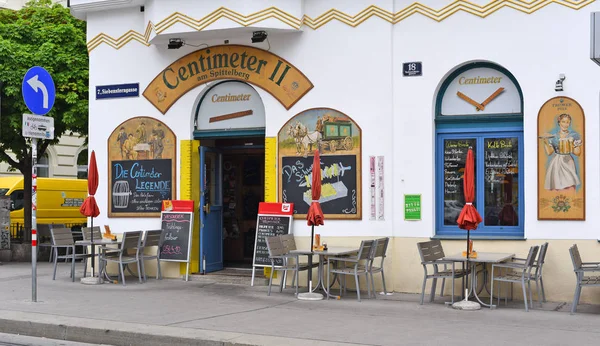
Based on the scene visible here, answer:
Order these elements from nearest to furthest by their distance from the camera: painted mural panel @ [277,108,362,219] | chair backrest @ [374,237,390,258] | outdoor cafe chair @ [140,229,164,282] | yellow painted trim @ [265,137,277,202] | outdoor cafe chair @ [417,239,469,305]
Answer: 1. outdoor cafe chair @ [417,239,469,305]
2. chair backrest @ [374,237,390,258]
3. painted mural panel @ [277,108,362,219]
4. yellow painted trim @ [265,137,277,202]
5. outdoor cafe chair @ [140,229,164,282]

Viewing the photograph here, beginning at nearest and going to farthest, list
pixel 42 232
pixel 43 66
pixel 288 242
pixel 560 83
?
pixel 560 83, pixel 288 242, pixel 43 66, pixel 42 232

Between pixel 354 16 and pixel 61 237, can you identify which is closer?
pixel 354 16

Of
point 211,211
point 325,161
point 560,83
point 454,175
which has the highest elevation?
point 560,83

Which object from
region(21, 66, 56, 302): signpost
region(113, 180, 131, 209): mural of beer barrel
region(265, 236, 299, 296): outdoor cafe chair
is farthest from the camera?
region(113, 180, 131, 209): mural of beer barrel

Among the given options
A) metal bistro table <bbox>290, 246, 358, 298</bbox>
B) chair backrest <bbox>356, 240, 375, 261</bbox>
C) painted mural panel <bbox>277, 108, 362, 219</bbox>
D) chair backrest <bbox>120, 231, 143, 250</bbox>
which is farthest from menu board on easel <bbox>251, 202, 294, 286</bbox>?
chair backrest <bbox>120, 231, 143, 250</bbox>

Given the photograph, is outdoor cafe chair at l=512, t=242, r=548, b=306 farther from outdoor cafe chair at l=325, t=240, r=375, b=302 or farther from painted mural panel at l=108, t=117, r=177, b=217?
painted mural panel at l=108, t=117, r=177, b=217

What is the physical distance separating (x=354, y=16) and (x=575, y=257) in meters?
5.60

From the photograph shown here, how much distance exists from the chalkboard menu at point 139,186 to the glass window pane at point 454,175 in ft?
17.5

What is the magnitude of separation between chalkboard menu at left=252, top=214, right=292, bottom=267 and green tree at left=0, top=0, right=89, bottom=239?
6996 mm

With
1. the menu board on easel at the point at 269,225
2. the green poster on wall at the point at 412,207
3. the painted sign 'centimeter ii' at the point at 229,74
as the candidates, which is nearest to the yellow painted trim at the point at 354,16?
the painted sign 'centimeter ii' at the point at 229,74

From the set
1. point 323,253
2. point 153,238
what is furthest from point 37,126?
point 323,253

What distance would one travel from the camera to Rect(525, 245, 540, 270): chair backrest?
38.3 feet

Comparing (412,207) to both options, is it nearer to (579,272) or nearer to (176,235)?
(579,272)

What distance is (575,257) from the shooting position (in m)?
11.4
